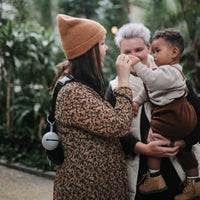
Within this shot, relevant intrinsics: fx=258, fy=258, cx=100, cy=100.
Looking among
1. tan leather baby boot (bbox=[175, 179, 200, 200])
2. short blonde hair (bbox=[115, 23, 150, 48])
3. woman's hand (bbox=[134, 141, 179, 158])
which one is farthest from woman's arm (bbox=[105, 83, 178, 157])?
short blonde hair (bbox=[115, 23, 150, 48])

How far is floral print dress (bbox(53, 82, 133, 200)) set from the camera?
1471 mm

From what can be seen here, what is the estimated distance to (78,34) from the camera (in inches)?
62.7

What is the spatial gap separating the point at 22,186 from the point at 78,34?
319 centimetres

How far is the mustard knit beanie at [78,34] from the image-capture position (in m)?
1.59

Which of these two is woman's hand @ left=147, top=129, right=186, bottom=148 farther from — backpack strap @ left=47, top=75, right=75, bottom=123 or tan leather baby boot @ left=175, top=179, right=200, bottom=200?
backpack strap @ left=47, top=75, right=75, bottom=123

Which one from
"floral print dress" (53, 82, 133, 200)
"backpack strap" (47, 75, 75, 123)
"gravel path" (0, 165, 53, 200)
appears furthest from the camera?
"gravel path" (0, 165, 53, 200)

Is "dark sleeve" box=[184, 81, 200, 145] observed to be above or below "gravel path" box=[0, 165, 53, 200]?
above

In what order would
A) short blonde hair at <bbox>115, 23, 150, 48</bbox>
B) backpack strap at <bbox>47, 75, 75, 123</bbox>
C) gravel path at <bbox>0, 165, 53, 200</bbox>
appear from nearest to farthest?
backpack strap at <bbox>47, 75, 75, 123</bbox>, short blonde hair at <bbox>115, 23, 150, 48</bbox>, gravel path at <bbox>0, 165, 53, 200</bbox>

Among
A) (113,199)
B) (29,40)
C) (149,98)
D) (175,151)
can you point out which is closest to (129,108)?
(149,98)

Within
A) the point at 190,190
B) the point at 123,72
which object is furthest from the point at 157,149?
the point at 123,72

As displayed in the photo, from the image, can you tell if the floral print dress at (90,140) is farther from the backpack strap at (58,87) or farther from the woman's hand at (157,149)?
the woman's hand at (157,149)

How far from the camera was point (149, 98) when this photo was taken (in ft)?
5.83

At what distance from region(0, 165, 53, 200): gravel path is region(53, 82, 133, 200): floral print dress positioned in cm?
230

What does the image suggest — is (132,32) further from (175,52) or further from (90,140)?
(90,140)
